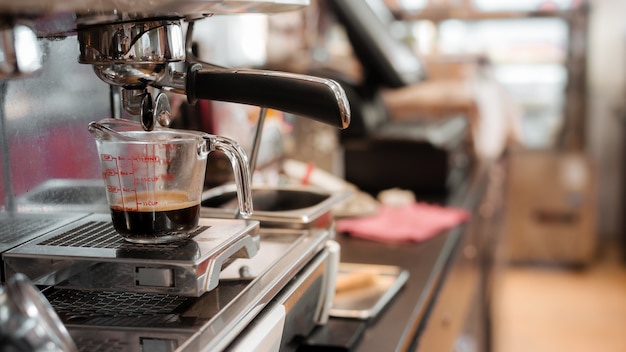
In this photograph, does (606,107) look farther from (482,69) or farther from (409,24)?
(482,69)

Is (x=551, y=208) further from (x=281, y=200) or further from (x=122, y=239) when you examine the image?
(x=122, y=239)

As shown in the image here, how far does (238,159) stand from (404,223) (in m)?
0.93

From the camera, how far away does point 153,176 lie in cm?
72

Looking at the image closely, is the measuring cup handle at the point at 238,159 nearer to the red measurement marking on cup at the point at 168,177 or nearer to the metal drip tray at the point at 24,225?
the red measurement marking on cup at the point at 168,177

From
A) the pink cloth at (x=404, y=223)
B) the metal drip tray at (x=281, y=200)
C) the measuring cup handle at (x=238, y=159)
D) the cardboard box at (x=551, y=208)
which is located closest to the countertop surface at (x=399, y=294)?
the pink cloth at (x=404, y=223)

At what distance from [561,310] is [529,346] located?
0.49 m

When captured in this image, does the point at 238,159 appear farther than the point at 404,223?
No

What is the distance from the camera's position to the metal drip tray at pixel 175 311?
2.01 feet

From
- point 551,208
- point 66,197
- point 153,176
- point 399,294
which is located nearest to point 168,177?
point 153,176

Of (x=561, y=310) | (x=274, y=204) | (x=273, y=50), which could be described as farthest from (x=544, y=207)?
(x=274, y=204)

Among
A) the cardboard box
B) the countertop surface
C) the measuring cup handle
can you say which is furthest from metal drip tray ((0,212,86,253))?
the cardboard box

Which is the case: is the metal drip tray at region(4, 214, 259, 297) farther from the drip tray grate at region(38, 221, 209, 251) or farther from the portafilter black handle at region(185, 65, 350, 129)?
the portafilter black handle at region(185, 65, 350, 129)

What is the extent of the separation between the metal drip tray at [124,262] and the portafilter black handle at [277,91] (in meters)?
0.14

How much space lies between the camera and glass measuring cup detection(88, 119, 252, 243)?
715 millimetres
